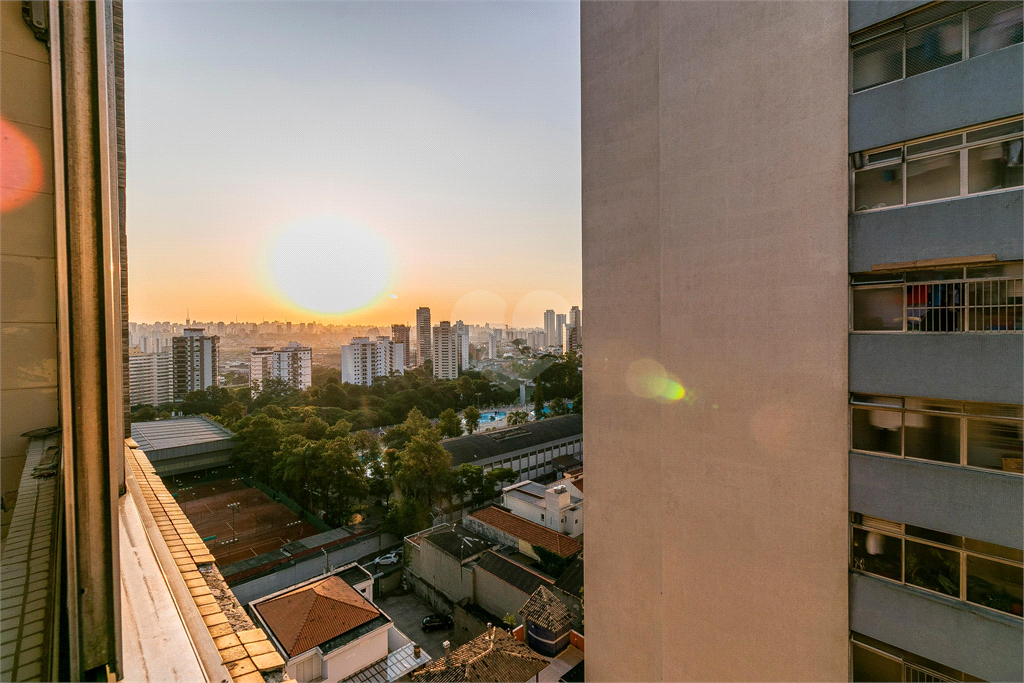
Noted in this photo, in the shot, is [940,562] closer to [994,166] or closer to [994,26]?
[994,166]

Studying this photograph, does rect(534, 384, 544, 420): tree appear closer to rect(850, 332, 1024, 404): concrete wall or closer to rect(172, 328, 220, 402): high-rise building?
rect(172, 328, 220, 402): high-rise building

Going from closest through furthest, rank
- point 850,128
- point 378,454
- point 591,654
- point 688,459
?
point 850,128
point 688,459
point 591,654
point 378,454

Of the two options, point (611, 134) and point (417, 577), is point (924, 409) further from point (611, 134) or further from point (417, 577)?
point (417, 577)

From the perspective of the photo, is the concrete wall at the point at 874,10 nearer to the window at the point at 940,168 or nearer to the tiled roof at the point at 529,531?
the window at the point at 940,168

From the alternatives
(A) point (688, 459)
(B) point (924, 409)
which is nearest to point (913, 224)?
(B) point (924, 409)

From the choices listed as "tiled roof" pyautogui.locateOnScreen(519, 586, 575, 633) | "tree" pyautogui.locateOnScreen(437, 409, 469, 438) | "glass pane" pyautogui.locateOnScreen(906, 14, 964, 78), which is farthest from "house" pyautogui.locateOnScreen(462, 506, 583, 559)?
"glass pane" pyautogui.locateOnScreen(906, 14, 964, 78)

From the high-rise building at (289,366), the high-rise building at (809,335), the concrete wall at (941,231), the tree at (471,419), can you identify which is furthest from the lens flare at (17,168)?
the high-rise building at (289,366)
